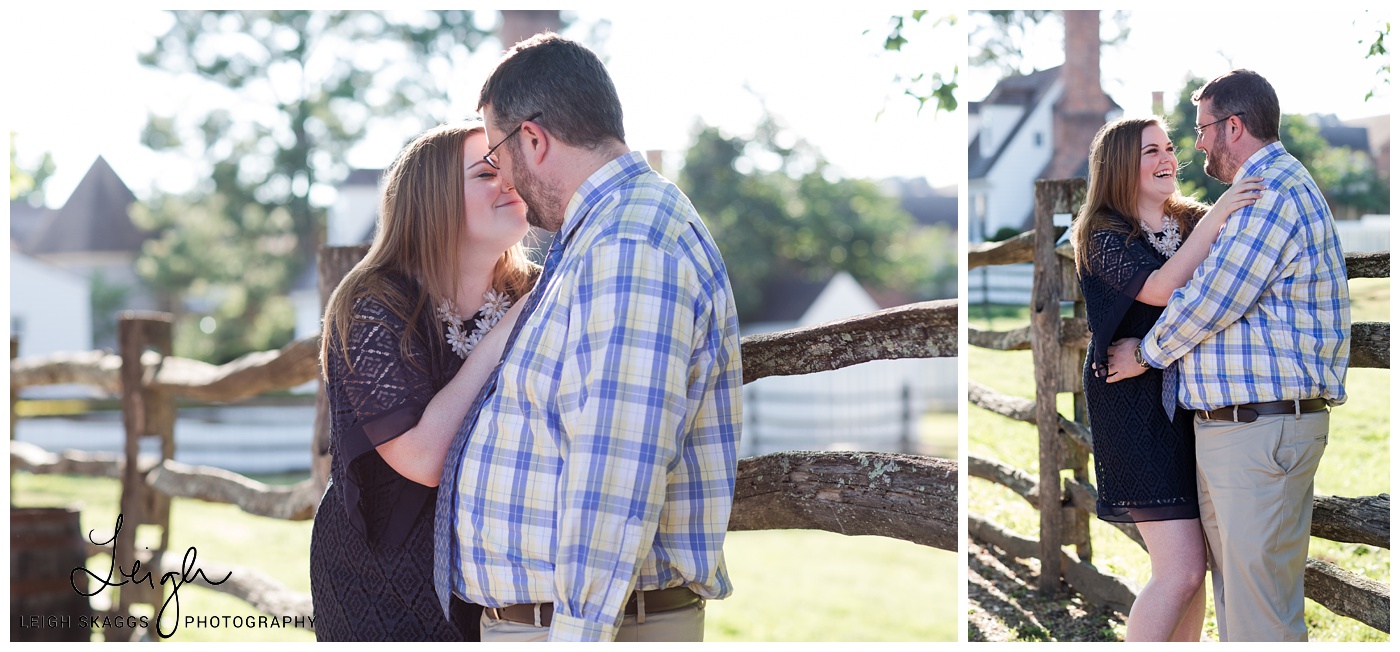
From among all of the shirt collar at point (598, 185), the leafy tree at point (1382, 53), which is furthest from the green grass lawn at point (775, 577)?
the shirt collar at point (598, 185)

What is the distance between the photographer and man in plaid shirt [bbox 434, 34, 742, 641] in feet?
4.48

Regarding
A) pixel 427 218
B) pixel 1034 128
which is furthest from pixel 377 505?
pixel 1034 128

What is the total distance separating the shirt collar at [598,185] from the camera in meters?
1.53

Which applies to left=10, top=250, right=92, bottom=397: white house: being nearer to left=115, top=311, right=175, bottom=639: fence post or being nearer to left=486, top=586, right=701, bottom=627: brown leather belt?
left=115, top=311, right=175, bottom=639: fence post

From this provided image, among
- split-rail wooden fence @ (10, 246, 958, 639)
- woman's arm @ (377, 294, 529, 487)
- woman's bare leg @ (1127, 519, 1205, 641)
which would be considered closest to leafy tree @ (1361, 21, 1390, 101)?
woman's bare leg @ (1127, 519, 1205, 641)

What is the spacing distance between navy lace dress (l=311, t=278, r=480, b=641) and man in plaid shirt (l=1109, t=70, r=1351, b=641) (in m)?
1.59

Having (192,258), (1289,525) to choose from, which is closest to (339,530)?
(1289,525)

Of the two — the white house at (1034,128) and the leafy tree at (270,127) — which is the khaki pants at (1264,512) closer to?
the white house at (1034,128)

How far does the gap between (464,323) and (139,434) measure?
3.63 m

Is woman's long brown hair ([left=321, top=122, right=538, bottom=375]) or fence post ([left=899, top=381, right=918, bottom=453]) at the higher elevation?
woman's long brown hair ([left=321, top=122, right=538, bottom=375])

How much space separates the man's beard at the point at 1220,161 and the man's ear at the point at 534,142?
5.29 ft

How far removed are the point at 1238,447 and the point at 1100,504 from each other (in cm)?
39

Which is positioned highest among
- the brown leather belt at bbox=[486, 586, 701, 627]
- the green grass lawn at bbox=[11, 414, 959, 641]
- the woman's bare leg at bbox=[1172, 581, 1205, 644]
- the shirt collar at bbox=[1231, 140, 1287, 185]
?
the shirt collar at bbox=[1231, 140, 1287, 185]

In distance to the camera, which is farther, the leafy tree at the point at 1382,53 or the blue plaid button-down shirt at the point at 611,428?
the leafy tree at the point at 1382,53
